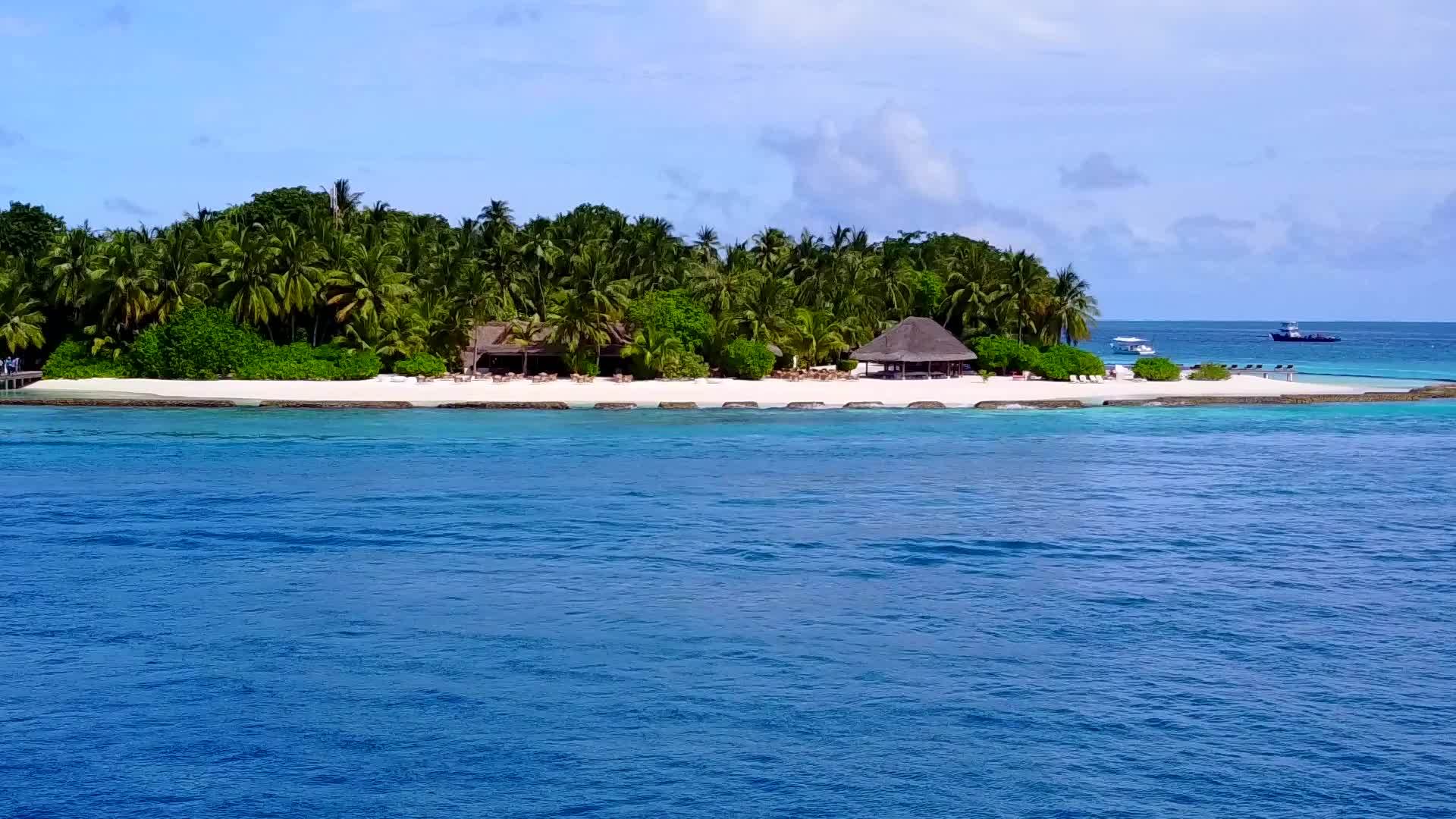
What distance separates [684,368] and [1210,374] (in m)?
30.7

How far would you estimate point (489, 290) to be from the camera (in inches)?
2852

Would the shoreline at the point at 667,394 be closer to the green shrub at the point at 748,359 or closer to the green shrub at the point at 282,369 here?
the green shrub at the point at 748,359

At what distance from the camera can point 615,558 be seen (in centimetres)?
2445

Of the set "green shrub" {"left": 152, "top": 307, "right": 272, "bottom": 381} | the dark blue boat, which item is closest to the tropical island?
"green shrub" {"left": 152, "top": 307, "right": 272, "bottom": 381}

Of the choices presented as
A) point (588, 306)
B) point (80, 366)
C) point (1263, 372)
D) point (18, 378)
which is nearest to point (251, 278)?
point (80, 366)

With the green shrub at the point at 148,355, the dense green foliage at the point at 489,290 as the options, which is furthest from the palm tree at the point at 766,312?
the green shrub at the point at 148,355

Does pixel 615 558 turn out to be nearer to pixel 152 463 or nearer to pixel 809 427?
pixel 152 463

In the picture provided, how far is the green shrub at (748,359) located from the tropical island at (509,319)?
13cm

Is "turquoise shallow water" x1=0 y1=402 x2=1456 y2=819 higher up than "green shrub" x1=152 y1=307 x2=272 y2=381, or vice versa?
"green shrub" x1=152 y1=307 x2=272 y2=381

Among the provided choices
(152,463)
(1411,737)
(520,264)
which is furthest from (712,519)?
(520,264)

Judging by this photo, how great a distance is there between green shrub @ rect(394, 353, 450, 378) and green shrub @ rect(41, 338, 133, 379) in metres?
13.2

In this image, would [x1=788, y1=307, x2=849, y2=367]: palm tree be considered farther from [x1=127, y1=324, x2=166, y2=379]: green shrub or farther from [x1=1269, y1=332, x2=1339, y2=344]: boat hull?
[x1=1269, y1=332, x2=1339, y2=344]: boat hull

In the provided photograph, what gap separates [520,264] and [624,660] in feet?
203

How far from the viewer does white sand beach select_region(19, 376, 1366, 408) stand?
62312 mm
